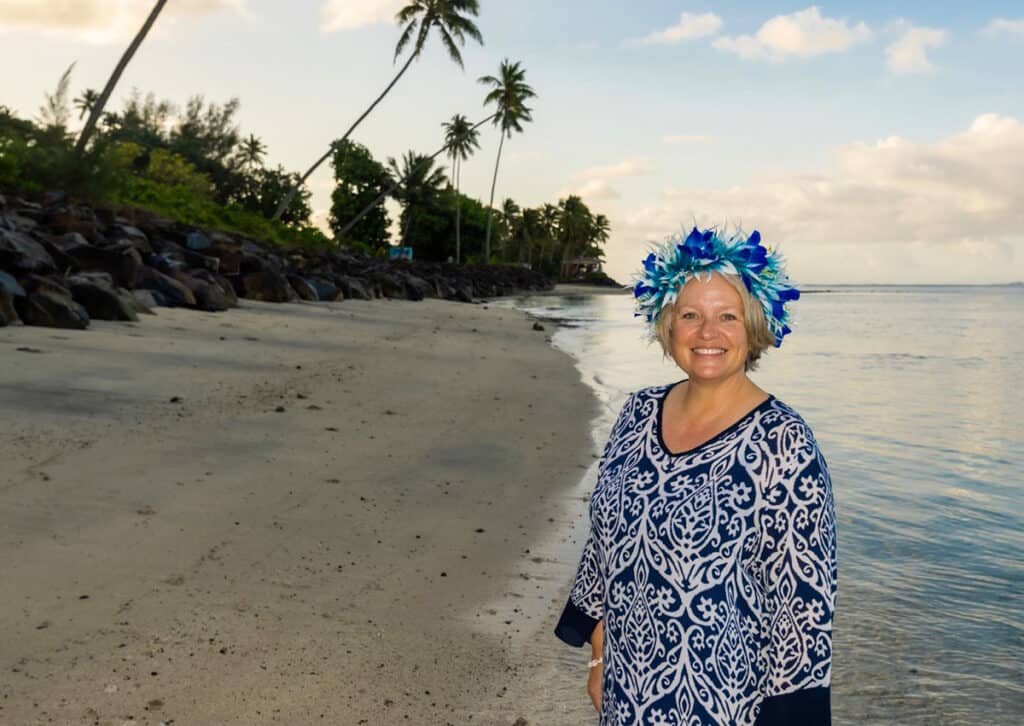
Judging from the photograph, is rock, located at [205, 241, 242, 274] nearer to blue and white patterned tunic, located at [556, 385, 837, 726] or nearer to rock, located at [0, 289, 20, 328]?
rock, located at [0, 289, 20, 328]

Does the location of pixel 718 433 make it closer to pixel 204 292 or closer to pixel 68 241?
pixel 204 292

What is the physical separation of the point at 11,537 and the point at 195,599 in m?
1.20

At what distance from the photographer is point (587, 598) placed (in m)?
2.46

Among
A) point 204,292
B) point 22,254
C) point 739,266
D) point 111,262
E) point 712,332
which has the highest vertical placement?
point 739,266

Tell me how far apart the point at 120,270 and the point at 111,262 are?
19cm

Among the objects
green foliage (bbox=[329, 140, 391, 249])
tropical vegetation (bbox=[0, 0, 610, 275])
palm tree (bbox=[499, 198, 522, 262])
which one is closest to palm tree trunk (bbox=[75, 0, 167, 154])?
tropical vegetation (bbox=[0, 0, 610, 275])

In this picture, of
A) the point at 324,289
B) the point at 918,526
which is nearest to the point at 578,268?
the point at 324,289

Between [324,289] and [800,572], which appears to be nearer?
[800,572]

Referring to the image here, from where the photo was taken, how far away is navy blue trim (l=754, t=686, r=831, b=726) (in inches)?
79.1

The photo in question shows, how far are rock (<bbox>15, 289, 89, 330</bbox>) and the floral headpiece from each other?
11958 mm

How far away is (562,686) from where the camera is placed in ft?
13.6

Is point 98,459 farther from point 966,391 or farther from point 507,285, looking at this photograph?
point 507,285

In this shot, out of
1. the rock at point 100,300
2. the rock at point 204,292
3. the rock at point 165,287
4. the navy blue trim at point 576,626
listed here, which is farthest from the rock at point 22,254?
the navy blue trim at point 576,626

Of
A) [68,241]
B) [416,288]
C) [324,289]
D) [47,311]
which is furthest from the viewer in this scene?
[416,288]
